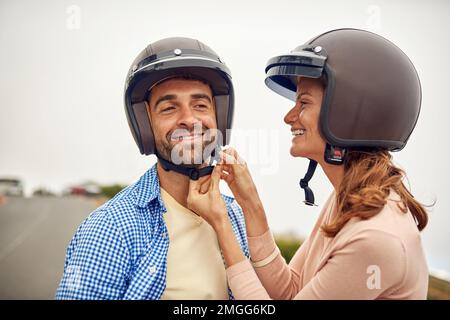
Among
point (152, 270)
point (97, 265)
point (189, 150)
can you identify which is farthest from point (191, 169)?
point (97, 265)

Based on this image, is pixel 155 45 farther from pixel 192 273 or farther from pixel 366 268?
pixel 366 268

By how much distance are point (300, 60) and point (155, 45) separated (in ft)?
2.87

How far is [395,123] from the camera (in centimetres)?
274

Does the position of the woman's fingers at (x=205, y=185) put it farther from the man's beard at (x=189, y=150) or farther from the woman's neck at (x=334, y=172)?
the woman's neck at (x=334, y=172)

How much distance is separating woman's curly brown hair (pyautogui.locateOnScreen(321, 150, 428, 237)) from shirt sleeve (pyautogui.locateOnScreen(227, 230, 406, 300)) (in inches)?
5.7

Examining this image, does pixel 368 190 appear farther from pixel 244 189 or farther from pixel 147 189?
pixel 147 189

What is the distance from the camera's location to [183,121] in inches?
114

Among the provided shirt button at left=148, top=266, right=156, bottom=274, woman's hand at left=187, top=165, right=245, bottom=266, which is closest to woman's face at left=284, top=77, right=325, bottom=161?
woman's hand at left=187, top=165, right=245, bottom=266

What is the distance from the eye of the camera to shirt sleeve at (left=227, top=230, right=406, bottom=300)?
228cm

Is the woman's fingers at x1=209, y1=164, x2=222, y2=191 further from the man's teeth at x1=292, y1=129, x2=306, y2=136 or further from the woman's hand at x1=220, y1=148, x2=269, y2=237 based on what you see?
the man's teeth at x1=292, y1=129, x2=306, y2=136

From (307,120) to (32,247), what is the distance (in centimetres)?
1371

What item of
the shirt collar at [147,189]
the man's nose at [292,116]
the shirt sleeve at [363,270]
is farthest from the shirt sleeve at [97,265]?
the man's nose at [292,116]

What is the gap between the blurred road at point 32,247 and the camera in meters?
9.45
